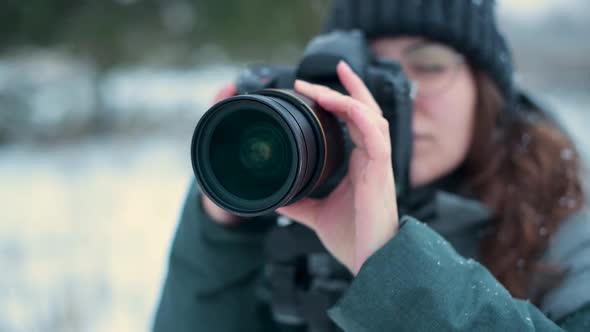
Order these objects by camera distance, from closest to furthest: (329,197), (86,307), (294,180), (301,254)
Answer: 1. (294,180)
2. (329,197)
3. (301,254)
4. (86,307)

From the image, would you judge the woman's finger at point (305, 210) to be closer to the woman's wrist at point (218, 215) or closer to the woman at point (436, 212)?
the woman at point (436, 212)

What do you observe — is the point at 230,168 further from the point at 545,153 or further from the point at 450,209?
the point at 545,153

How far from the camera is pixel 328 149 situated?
0.62 m

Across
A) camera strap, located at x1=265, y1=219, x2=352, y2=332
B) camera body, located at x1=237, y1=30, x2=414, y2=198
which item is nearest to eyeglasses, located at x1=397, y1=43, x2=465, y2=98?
camera body, located at x1=237, y1=30, x2=414, y2=198

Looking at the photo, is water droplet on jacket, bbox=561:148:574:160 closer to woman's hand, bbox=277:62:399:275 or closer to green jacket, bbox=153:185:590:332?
green jacket, bbox=153:185:590:332

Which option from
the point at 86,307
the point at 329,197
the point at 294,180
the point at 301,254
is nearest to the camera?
the point at 294,180

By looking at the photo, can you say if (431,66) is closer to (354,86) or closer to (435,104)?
(435,104)

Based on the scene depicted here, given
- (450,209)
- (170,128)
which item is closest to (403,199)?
(450,209)

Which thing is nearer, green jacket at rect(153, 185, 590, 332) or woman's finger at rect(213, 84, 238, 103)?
green jacket at rect(153, 185, 590, 332)

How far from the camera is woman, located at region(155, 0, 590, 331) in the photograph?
1.89ft

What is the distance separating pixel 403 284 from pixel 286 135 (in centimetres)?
21

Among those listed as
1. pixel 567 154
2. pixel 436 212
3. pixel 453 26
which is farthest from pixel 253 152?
pixel 567 154

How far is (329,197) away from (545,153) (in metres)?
0.50

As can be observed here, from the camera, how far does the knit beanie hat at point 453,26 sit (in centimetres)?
94
